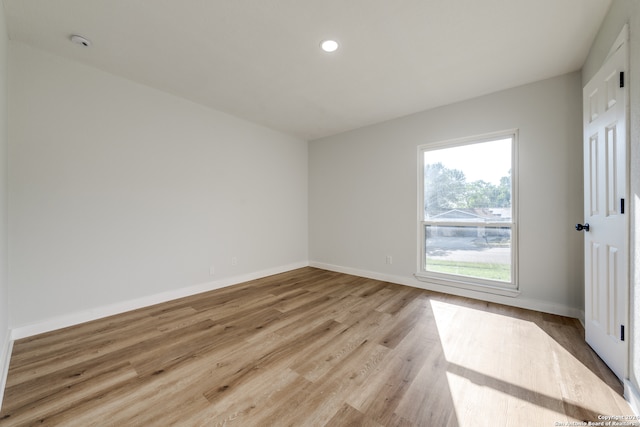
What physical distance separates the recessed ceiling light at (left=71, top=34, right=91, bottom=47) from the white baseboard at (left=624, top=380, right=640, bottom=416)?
4737 millimetres

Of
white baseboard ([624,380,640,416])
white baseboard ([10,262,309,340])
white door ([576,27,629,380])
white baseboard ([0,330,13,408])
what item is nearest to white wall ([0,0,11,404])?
white baseboard ([0,330,13,408])

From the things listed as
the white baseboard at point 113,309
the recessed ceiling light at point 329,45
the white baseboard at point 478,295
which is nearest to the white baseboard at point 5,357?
the white baseboard at point 113,309

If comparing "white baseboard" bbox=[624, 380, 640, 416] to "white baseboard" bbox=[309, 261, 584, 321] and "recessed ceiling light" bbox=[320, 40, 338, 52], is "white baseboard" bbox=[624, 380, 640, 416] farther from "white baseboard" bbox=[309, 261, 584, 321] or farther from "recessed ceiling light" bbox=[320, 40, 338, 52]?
"recessed ceiling light" bbox=[320, 40, 338, 52]

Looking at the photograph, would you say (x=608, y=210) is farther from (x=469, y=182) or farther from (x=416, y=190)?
(x=416, y=190)

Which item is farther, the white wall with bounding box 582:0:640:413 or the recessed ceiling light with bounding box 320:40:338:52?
the recessed ceiling light with bounding box 320:40:338:52

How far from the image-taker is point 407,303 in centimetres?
316

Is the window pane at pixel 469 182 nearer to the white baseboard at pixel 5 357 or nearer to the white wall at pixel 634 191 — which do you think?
the white wall at pixel 634 191

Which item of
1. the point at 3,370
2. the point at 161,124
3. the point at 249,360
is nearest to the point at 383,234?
the point at 249,360

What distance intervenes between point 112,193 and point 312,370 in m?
2.83

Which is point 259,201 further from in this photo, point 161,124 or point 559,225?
point 559,225

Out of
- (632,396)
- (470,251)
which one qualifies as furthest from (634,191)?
(470,251)

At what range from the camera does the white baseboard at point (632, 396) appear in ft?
4.56

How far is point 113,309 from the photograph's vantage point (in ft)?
9.10

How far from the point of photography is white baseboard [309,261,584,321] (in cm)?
276
